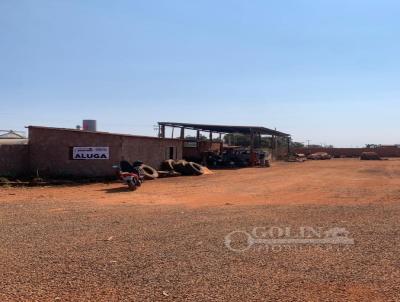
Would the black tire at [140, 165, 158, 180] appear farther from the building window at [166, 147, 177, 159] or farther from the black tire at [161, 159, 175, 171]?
the building window at [166, 147, 177, 159]

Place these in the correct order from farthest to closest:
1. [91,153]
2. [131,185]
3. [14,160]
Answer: [91,153] < [14,160] < [131,185]

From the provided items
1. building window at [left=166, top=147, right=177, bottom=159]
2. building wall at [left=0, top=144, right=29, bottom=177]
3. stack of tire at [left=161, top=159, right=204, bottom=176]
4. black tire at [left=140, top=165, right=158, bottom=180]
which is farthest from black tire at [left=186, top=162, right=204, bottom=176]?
building wall at [left=0, top=144, right=29, bottom=177]

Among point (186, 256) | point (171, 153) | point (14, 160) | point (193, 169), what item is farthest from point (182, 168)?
point (186, 256)

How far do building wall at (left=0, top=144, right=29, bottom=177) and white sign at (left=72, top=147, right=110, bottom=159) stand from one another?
2650 millimetres

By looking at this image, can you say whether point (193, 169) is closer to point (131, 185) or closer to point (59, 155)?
point (59, 155)

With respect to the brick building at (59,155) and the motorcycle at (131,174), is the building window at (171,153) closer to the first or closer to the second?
the motorcycle at (131,174)

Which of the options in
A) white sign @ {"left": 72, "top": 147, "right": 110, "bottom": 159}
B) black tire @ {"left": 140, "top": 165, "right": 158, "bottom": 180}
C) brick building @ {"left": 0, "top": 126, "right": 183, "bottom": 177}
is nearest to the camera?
brick building @ {"left": 0, "top": 126, "right": 183, "bottom": 177}

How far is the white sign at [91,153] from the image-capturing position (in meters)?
27.4

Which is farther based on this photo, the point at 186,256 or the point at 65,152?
the point at 65,152

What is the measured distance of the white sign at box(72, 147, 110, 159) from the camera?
27.4 m

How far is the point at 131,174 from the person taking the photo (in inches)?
902

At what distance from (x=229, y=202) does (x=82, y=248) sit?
8821 millimetres

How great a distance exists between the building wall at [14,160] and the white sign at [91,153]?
8.70 ft

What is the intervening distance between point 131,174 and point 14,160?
7891 millimetres
